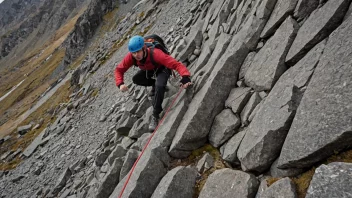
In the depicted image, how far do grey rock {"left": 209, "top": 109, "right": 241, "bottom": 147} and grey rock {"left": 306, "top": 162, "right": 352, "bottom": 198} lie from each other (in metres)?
4.25

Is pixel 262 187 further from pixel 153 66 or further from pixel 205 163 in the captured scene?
pixel 153 66

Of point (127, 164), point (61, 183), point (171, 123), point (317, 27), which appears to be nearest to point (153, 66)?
point (171, 123)

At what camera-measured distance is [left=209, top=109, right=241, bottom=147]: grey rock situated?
1030 centimetres

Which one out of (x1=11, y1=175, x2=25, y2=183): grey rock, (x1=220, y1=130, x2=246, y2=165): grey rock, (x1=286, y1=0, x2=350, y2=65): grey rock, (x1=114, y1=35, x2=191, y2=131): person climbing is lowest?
(x1=11, y1=175, x2=25, y2=183): grey rock

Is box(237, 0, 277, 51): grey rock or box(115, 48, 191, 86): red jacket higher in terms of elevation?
box(115, 48, 191, 86): red jacket

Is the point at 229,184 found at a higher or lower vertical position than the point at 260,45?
lower

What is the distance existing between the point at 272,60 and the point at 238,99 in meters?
1.87

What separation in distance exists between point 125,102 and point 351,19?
16842 millimetres

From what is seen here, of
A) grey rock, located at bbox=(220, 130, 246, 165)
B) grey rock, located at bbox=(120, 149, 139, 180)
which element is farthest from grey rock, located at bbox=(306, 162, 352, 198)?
grey rock, located at bbox=(120, 149, 139, 180)

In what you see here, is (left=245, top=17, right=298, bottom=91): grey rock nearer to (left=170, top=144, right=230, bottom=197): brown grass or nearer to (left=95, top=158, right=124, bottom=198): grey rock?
(left=170, top=144, right=230, bottom=197): brown grass

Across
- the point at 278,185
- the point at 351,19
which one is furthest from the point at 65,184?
the point at 351,19

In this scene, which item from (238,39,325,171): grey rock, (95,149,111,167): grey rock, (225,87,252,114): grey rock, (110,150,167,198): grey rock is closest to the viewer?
(238,39,325,171): grey rock

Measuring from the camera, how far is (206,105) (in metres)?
11.2

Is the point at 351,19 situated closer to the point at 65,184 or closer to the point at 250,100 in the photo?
the point at 250,100
